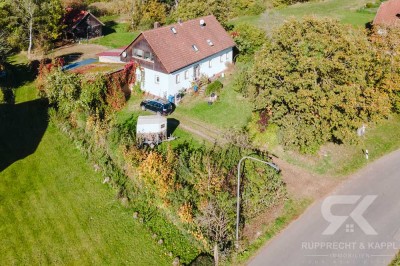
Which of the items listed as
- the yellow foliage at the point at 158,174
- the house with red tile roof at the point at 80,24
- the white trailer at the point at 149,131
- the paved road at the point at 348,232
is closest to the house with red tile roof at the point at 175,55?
the white trailer at the point at 149,131

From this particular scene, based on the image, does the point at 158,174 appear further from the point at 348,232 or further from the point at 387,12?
the point at 387,12

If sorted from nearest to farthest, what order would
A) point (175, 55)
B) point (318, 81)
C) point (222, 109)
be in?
1. point (318, 81)
2. point (222, 109)
3. point (175, 55)

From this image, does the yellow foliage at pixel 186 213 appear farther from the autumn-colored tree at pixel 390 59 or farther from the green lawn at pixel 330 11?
the green lawn at pixel 330 11

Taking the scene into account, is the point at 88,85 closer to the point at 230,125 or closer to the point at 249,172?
the point at 230,125

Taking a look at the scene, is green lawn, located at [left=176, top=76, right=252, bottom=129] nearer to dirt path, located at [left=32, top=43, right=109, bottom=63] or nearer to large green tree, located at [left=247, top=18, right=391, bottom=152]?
large green tree, located at [left=247, top=18, right=391, bottom=152]

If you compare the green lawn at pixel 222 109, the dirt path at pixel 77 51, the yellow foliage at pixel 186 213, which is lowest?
the yellow foliage at pixel 186 213

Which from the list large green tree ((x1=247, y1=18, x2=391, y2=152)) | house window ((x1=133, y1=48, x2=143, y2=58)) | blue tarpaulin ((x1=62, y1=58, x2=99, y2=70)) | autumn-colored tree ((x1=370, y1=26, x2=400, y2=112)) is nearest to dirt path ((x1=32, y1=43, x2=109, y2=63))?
blue tarpaulin ((x1=62, y1=58, x2=99, y2=70))

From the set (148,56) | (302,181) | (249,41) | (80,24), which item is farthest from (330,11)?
(302,181)

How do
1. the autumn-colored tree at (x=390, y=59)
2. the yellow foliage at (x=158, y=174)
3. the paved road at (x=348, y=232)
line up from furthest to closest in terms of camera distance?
the autumn-colored tree at (x=390, y=59) < the yellow foliage at (x=158, y=174) < the paved road at (x=348, y=232)
